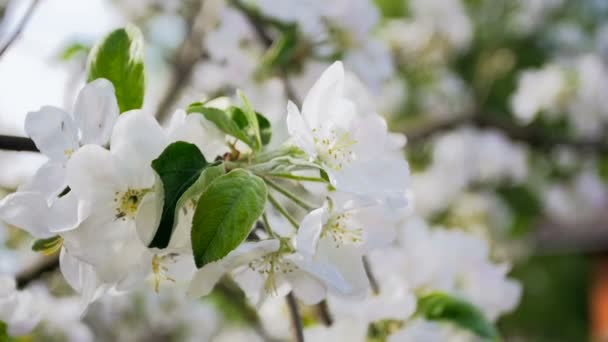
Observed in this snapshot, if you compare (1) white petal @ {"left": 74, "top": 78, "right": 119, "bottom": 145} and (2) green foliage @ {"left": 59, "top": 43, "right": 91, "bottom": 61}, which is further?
(2) green foliage @ {"left": 59, "top": 43, "right": 91, "bottom": 61}

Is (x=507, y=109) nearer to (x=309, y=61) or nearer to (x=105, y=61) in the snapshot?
(x=309, y=61)

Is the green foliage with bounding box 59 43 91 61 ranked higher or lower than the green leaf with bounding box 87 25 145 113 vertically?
lower

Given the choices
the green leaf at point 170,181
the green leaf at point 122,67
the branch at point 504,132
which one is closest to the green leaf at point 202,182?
the green leaf at point 170,181

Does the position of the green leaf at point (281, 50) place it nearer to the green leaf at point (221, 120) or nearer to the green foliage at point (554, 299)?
the green leaf at point (221, 120)

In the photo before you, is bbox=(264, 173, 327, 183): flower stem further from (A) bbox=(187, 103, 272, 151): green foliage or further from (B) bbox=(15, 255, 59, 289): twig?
(B) bbox=(15, 255, 59, 289): twig

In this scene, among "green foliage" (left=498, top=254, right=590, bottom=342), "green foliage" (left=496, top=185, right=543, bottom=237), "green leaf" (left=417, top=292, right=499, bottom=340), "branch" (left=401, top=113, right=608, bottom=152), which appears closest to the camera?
"green leaf" (left=417, top=292, right=499, bottom=340)

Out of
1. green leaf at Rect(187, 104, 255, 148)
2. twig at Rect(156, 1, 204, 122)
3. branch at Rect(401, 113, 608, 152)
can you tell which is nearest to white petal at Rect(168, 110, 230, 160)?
green leaf at Rect(187, 104, 255, 148)

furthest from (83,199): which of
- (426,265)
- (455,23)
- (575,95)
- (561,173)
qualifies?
(561,173)
